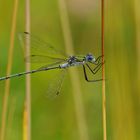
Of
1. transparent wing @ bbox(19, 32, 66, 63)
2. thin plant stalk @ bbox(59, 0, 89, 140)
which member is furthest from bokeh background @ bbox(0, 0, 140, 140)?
transparent wing @ bbox(19, 32, 66, 63)

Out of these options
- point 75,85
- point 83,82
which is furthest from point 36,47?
point 83,82

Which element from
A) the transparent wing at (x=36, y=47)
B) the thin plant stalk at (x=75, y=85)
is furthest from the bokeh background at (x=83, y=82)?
the transparent wing at (x=36, y=47)

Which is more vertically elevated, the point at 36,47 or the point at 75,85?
the point at 36,47

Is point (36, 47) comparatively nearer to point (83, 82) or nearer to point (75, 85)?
point (75, 85)

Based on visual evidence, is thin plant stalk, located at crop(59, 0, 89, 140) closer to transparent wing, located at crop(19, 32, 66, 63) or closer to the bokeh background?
the bokeh background

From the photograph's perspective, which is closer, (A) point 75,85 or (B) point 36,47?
(B) point 36,47

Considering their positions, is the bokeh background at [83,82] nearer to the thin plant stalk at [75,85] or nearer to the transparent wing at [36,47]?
the thin plant stalk at [75,85]

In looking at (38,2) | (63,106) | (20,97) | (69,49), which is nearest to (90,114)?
(63,106)

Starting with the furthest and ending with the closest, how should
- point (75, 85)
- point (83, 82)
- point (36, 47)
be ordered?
1. point (83, 82)
2. point (75, 85)
3. point (36, 47)
